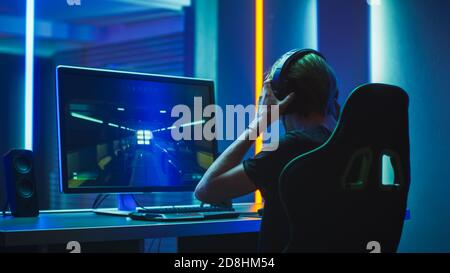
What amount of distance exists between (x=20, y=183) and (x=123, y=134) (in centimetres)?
40

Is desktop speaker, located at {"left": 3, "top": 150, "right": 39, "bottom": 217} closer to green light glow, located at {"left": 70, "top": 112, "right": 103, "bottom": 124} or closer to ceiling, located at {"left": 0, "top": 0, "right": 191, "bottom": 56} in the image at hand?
green light glow, located at {"left": 70, "top": 112, "right": 103, "bottom": 124}

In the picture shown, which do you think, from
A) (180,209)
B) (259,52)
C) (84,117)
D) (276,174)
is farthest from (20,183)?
(259,52)

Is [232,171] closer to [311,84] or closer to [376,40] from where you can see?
[311,84]

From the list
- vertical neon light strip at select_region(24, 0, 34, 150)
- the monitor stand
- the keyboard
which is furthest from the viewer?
vertical neon light strip at select_region(24, 0, 34, 150)

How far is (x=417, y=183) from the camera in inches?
90.0

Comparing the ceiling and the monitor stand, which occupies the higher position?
the ceiling

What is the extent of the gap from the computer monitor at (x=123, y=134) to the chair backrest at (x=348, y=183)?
0.90m

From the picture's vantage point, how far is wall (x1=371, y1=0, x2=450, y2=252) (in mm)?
2195

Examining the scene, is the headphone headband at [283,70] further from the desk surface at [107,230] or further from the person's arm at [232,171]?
the desk surface at [107,230]


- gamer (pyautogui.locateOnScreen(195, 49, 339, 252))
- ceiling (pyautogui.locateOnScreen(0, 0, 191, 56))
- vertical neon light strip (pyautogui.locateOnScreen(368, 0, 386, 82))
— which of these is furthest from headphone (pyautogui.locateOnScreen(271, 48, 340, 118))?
ceiling (pyautogui.locateOnScreen(0, 0, 191, 56))

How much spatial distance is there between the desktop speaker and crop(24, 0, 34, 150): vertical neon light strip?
15.1 inches

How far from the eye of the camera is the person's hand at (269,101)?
147 cm

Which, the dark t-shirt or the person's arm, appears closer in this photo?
the dark t-shirt
